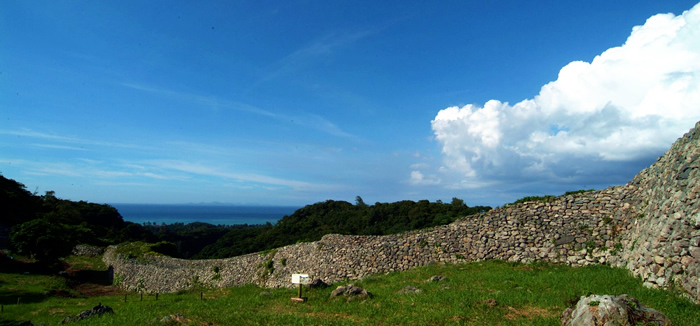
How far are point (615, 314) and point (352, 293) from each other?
25.2 feet

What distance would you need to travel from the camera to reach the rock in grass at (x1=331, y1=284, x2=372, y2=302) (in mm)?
11586

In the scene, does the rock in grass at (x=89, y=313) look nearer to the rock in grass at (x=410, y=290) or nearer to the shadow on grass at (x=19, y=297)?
the shadow on grass at (x=19, y=297)

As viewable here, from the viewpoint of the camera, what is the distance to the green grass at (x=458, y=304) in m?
8.30

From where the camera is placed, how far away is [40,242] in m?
28.4

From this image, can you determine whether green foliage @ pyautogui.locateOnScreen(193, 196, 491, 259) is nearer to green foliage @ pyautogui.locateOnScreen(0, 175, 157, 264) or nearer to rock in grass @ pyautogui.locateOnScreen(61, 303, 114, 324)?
green foliage @ pyautogui.locateOnScreen(0, 175, 157, 264)

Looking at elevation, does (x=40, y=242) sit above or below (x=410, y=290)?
above

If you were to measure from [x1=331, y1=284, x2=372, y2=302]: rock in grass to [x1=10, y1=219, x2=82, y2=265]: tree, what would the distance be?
3011cm

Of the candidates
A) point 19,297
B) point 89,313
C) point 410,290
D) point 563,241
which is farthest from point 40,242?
point 563,241

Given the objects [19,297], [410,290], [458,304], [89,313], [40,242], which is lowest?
[19,297]

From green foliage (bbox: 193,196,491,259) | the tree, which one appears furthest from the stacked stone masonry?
green foliage (bbox: 193,196,491,259)

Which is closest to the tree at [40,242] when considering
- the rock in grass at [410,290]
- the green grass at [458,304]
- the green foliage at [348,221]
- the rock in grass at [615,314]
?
the green grass at [458,304]

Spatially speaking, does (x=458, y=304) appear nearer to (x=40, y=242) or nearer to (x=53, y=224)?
(x=40, y=242)

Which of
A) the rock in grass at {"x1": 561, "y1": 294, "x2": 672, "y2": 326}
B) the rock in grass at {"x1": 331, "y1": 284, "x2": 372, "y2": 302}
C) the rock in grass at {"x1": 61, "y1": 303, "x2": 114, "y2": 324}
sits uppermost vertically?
the rock in grass at {"x1": 561, "y1": 294, "x2": 672, "y2": 326}

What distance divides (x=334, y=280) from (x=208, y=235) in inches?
2759
